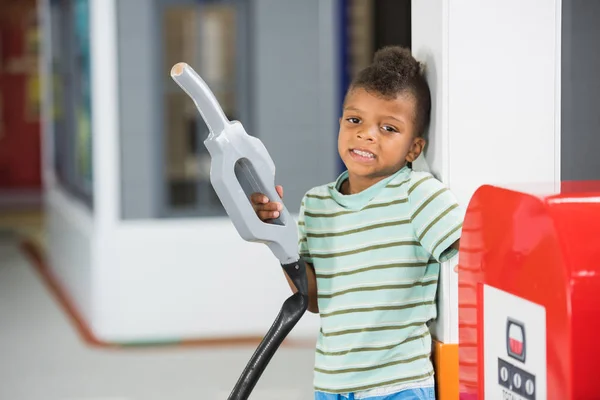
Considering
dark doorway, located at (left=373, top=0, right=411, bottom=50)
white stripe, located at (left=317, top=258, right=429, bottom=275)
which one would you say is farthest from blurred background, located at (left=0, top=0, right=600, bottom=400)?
white stripe, located at (left=317, top=258, right=429, bottom=275)

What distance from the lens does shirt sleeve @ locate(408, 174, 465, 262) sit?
1.64 metres

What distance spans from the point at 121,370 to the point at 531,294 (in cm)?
357

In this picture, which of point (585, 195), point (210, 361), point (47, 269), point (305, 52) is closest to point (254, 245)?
point (210, 361)

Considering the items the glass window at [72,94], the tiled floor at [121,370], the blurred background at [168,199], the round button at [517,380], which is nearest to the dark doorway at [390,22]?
the blurred background at [168,199]

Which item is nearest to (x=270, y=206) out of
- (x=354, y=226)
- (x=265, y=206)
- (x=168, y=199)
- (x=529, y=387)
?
(x=265, y=206)

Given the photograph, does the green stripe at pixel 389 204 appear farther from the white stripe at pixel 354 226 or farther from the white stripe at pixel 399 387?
the white stripe at pixel 399 387

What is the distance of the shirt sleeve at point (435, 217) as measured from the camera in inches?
64.4

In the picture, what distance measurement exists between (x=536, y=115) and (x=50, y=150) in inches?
277

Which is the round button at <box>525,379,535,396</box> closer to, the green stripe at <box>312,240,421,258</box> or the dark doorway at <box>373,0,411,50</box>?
the green stripe at <box>312,240,421,258</box>

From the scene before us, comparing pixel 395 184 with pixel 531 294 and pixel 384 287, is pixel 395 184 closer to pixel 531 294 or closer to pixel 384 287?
pixel 384 287

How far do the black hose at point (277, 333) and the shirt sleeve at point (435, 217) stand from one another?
226 millimetres

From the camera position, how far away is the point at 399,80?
1.72m

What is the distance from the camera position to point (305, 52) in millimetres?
A: 5277

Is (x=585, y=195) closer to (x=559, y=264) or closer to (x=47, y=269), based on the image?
(x=559, y=264)
